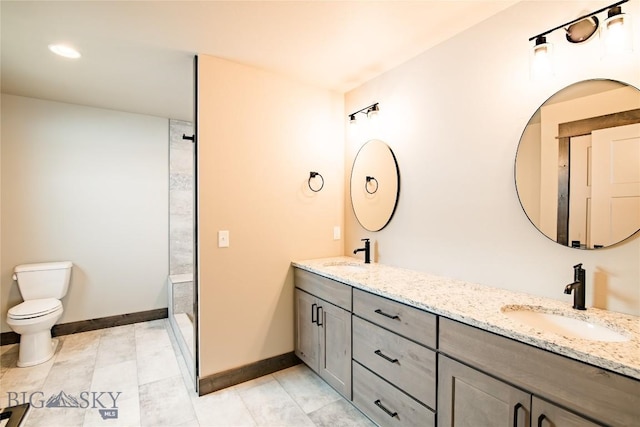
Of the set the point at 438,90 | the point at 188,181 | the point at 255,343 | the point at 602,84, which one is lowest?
the point at 255,343

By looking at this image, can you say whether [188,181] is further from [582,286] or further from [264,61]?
[582,286]

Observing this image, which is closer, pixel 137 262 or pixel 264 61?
pixel 264 61

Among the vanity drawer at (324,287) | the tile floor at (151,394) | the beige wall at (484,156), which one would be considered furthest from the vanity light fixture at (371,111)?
the tile floor at (151,394)

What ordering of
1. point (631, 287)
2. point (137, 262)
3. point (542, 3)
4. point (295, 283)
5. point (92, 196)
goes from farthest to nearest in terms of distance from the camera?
point (137, 262) < point (92, 196) < point (295, 283) < point (542, 3) < point (631, 287)

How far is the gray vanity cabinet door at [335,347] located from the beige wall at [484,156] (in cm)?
66

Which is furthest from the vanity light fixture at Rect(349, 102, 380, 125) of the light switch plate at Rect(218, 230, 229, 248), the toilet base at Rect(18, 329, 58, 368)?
the toilet base at Rect(18, 329, 58, 368)

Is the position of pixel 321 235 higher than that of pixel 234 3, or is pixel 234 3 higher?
pixel 234 3

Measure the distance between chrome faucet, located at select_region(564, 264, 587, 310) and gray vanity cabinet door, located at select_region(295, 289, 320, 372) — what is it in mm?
1552

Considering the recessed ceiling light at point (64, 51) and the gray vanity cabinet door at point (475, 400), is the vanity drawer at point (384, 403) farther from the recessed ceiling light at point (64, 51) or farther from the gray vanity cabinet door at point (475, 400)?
the recessed ceiling light at point (64, 51)

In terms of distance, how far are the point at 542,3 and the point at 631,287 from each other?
1.44m

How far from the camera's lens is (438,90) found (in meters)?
2.11

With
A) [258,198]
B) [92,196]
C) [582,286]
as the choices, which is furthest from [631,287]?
[92,196]

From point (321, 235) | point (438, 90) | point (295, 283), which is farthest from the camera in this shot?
point (321, 235)

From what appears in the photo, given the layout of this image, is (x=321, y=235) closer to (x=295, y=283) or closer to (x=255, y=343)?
(x=295, y=283)
